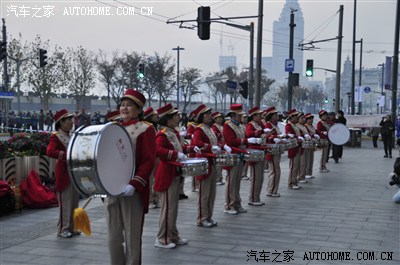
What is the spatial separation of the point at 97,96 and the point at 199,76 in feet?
55.6

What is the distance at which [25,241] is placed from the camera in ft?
24.2

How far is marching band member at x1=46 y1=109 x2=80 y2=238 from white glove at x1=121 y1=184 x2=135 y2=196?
302 centimetres

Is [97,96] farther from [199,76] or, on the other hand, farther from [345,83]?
[345,83]

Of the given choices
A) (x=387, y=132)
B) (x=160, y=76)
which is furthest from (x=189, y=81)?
(x=387, y=132)

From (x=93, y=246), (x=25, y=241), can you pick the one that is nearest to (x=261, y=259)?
(x=93, y=246)

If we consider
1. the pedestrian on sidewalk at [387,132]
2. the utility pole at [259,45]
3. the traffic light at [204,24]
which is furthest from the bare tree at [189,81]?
the traffic light at [204,24]

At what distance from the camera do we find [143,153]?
17.1 ft

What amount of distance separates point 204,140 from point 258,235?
1.72 metres

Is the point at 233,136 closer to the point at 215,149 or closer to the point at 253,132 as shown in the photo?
the point at 253,132

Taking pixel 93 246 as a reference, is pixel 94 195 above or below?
above

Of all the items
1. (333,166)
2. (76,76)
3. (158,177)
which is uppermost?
(76,76)

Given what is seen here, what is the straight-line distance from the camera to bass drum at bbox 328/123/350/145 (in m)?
16.0

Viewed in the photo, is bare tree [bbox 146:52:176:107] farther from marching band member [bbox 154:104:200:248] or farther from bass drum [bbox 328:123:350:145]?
marching band member [bbox 154:104:200:248]

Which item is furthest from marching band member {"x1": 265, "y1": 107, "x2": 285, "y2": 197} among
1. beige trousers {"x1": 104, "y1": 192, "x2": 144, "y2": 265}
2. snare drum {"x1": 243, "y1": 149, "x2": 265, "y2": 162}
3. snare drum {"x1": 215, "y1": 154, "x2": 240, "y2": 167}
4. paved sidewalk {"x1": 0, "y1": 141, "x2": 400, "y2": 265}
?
beige trousers {"x1": 104, "y1": 192, "x2": 144, "y2": 265}
